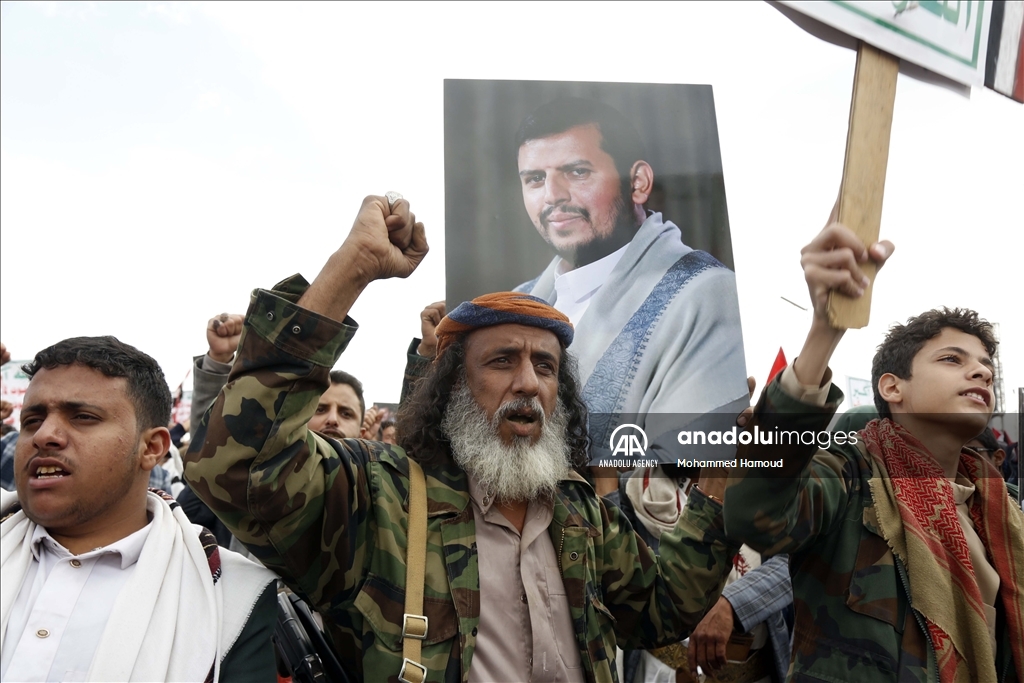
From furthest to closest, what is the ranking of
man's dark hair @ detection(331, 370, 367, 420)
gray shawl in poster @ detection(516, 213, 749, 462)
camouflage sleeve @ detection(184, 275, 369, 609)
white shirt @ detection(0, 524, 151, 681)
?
man's dark hair @ detection(331, 370, 367, 420)
gray shawl in poster @ detection(516, 213, 749, 462)
white shirt @ detection(0, 524, 151, 681)
camouflage sleeve @ detection(184, 275, 369, 609)

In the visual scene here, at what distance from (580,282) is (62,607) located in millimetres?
1695

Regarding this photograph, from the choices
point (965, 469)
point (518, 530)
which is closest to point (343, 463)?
point (518, 530)

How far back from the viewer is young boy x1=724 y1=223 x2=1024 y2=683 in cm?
198

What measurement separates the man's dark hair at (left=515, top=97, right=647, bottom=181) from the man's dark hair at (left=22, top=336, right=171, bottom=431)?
4.40ft

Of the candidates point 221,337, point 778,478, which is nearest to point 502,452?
point 778,478

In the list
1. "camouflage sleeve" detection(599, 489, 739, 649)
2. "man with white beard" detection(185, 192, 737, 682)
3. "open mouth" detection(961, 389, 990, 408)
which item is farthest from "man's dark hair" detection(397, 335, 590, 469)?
"open mouth" detection(961, 389, 990, 408)

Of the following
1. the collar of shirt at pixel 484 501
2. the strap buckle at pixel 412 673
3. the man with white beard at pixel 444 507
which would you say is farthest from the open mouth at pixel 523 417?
the strap buckle at pixel 412 673

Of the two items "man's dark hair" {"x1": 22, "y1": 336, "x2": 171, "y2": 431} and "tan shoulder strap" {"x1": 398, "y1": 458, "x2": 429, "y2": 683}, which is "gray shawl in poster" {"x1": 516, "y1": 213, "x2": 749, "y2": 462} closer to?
"tan shoulder strap" {"x1": 398, "y1": 458, "x2": 429, "y2": 683}

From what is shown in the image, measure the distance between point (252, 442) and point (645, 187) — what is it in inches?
58.5

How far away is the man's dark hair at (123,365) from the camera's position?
7.47 feet

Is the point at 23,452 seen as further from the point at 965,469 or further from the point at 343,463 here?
the point at 965,469

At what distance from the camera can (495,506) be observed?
2.29m

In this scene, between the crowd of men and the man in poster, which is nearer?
the crowd of men

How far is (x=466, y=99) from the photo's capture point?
267cm
